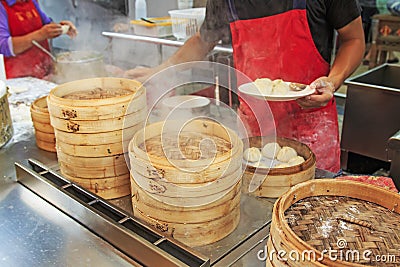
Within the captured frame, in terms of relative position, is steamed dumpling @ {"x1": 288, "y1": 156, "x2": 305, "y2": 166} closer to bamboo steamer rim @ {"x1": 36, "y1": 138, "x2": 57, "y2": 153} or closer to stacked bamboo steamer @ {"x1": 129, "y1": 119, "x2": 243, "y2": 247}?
stacked bamboo steamer @ {"x1": 129, "y1": 119, "x2": 243, "y2": 247}

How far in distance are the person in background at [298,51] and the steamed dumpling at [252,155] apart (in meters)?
0.42

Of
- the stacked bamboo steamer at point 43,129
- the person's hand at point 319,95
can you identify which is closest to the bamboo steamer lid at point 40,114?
the stacked bamboo steamer at point 43,129

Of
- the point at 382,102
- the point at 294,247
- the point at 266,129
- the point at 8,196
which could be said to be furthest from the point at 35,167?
the point at 382,102

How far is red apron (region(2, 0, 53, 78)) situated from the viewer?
12.3 ft

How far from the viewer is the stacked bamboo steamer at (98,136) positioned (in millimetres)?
1400

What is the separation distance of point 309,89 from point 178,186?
0.97 meters

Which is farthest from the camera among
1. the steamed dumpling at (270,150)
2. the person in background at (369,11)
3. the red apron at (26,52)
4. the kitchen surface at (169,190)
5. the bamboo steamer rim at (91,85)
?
the person in background at (369,11)

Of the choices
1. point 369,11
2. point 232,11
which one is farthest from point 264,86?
point 369,11

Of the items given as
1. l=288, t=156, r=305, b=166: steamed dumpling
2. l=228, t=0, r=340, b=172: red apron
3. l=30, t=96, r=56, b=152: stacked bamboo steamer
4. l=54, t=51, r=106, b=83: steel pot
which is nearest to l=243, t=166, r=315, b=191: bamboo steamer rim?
l=288, t=156, r=305, b=166: steamed dumpling

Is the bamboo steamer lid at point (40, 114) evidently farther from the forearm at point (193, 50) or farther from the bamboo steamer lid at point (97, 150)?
the forearm at point (193, 50)

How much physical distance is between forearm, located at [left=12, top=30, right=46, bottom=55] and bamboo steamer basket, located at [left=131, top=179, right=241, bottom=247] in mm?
2985

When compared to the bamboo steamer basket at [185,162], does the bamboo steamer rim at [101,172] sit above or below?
below

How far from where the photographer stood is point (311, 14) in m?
2.11

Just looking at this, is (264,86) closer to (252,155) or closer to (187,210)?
(252,155)
